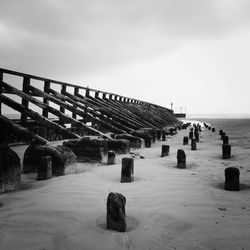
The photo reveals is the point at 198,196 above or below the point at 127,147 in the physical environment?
below

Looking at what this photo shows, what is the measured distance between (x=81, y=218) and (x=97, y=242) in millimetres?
468

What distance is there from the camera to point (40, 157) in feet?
13.5

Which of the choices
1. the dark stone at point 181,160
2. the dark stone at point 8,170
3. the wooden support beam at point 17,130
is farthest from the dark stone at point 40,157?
the dark stone at point 181,160

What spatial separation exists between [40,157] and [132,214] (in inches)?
92.0

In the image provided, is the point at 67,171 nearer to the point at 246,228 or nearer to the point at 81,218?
the point at 81,218

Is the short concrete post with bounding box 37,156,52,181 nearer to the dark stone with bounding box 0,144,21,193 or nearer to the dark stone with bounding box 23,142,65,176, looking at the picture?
the dark stone with bounding box 23,142,65,176

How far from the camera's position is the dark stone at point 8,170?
3.10 meters

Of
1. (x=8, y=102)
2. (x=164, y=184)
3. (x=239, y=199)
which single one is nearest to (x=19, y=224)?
(x=164, y=184)

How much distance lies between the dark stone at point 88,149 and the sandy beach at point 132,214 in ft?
4.22

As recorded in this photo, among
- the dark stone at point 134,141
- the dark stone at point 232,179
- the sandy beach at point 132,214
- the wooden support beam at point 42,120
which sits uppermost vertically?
the wooden support beam at point 42,120

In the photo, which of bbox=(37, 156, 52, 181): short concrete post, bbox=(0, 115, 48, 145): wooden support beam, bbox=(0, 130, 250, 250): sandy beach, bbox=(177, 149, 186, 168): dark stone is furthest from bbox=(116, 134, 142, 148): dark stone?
bbox=(37, 156, 52, 181): short concrete post

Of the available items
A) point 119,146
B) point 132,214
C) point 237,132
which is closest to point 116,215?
point 132,214

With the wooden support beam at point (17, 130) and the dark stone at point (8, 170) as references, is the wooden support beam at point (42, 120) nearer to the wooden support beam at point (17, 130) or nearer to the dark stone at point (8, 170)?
the wooden support beam at point (17, 130)

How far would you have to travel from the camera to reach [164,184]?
3.54 metres
